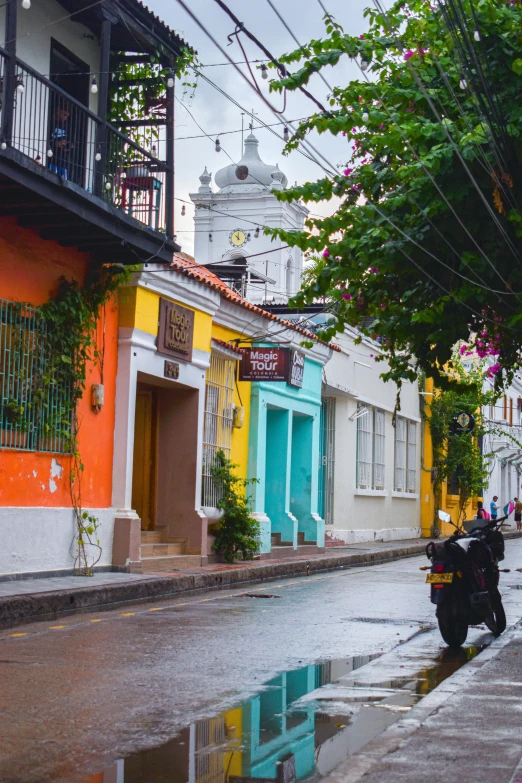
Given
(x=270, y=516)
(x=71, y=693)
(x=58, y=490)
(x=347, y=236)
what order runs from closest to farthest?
(x=71, y=693)
(x=347, y=236)
(x=58, y=490)
(x=270, y=516)

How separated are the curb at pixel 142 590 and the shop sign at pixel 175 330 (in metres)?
3.67

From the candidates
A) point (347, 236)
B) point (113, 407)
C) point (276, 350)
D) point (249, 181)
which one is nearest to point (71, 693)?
point (347, 236)

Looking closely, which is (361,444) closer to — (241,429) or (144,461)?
(241,429)

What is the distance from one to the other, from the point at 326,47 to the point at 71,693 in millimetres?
5729

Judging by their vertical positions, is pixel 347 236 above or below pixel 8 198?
below

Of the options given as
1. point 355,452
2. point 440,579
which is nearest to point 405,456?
point 355,452

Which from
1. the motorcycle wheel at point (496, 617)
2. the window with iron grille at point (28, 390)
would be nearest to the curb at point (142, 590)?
the window with iron grille at point (28, 390)

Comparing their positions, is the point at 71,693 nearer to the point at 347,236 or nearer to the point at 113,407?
the point at 347,236

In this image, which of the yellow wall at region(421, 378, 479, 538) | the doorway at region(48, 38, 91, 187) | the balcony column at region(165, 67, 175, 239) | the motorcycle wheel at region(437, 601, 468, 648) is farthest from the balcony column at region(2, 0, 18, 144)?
the yellow wall at region(421, 378, 479, 538)

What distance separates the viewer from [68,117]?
15.2 m

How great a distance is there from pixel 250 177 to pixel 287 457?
117 ft

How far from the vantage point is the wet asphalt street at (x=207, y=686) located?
5547mm

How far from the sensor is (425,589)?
53.2 ft

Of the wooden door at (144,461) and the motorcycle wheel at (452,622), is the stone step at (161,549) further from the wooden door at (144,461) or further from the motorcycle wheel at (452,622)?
the motorcycle wheel at (452,622)
